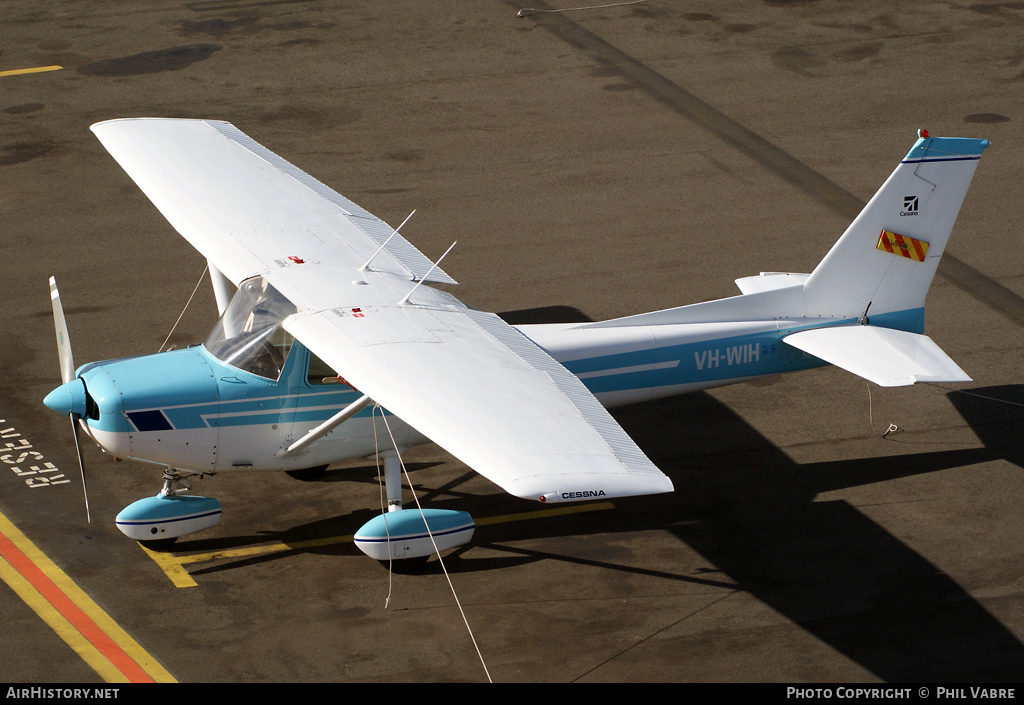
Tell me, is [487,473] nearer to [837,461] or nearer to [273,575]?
[273,575]

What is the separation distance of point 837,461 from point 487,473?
597 centimetres

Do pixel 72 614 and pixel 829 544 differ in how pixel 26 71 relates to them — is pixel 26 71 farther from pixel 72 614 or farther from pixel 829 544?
pixel 829 544

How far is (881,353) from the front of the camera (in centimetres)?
1282

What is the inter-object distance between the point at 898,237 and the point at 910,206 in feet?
1.17

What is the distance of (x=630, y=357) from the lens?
12.7 meters

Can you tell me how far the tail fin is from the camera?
13320mm

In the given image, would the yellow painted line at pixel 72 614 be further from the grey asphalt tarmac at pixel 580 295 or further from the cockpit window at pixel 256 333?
the cockpit window at pixel 256 333

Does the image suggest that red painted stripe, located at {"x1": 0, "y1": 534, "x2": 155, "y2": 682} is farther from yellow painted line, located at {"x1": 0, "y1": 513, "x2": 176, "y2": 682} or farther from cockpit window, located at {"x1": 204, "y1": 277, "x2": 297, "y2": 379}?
cockpit window, located at {"x1": 204, "y1": 277, "x2": 297, "y2": 379}

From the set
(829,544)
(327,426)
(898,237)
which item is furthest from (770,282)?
(327,426)

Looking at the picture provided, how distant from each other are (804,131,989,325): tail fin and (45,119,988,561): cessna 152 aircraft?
0.02 m

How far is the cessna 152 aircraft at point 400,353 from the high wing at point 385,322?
2 centimetres

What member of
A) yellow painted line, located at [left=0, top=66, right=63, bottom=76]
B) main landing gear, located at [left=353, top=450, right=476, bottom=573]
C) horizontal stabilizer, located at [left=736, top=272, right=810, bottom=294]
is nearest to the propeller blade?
main landing gear, located at [left=353, top=450, right=476, bottom=573]

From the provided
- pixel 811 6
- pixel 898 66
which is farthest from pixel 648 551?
pixel 811 6

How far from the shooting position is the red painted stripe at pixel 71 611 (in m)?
10.4
